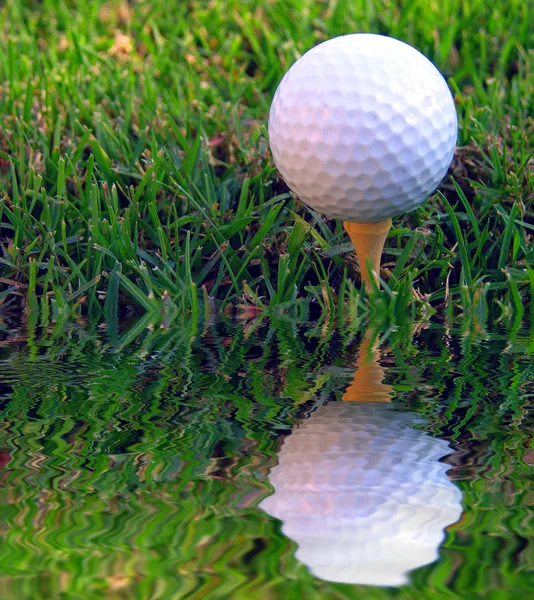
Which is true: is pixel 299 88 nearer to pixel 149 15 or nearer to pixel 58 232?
pixel 58 232

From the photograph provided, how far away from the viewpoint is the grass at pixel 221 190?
228cm

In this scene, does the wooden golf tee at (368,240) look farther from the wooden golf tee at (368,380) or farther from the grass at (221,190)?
the wooden golf tee at (368,380)

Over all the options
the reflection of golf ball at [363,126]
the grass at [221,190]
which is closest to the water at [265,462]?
the grass at [221,190]

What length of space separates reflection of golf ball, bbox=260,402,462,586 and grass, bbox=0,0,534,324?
2.13 ft

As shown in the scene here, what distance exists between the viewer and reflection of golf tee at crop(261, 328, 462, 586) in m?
1.05

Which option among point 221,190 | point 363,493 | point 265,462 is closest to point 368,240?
point 221,190

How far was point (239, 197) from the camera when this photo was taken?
2.72 meters

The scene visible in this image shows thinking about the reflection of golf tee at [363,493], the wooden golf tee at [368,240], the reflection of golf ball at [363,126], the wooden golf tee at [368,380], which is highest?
the reflection of golf ball at [363,126]

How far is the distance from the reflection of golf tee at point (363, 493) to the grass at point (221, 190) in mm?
637

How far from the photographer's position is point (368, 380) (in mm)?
1748

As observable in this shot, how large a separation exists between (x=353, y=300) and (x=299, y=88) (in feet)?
1.99

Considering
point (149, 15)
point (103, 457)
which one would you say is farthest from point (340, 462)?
point (149, 15)

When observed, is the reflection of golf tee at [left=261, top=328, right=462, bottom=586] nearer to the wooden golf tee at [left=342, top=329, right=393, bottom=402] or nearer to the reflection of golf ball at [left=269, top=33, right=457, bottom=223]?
the wooden golf tee at [left=342, top=329, right=393, bottom=402]

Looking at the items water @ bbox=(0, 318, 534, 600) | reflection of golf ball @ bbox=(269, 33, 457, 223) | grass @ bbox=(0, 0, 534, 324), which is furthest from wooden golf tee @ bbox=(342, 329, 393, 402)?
reflection of golf ball @ bbox=(269, 33, 457, 223)
